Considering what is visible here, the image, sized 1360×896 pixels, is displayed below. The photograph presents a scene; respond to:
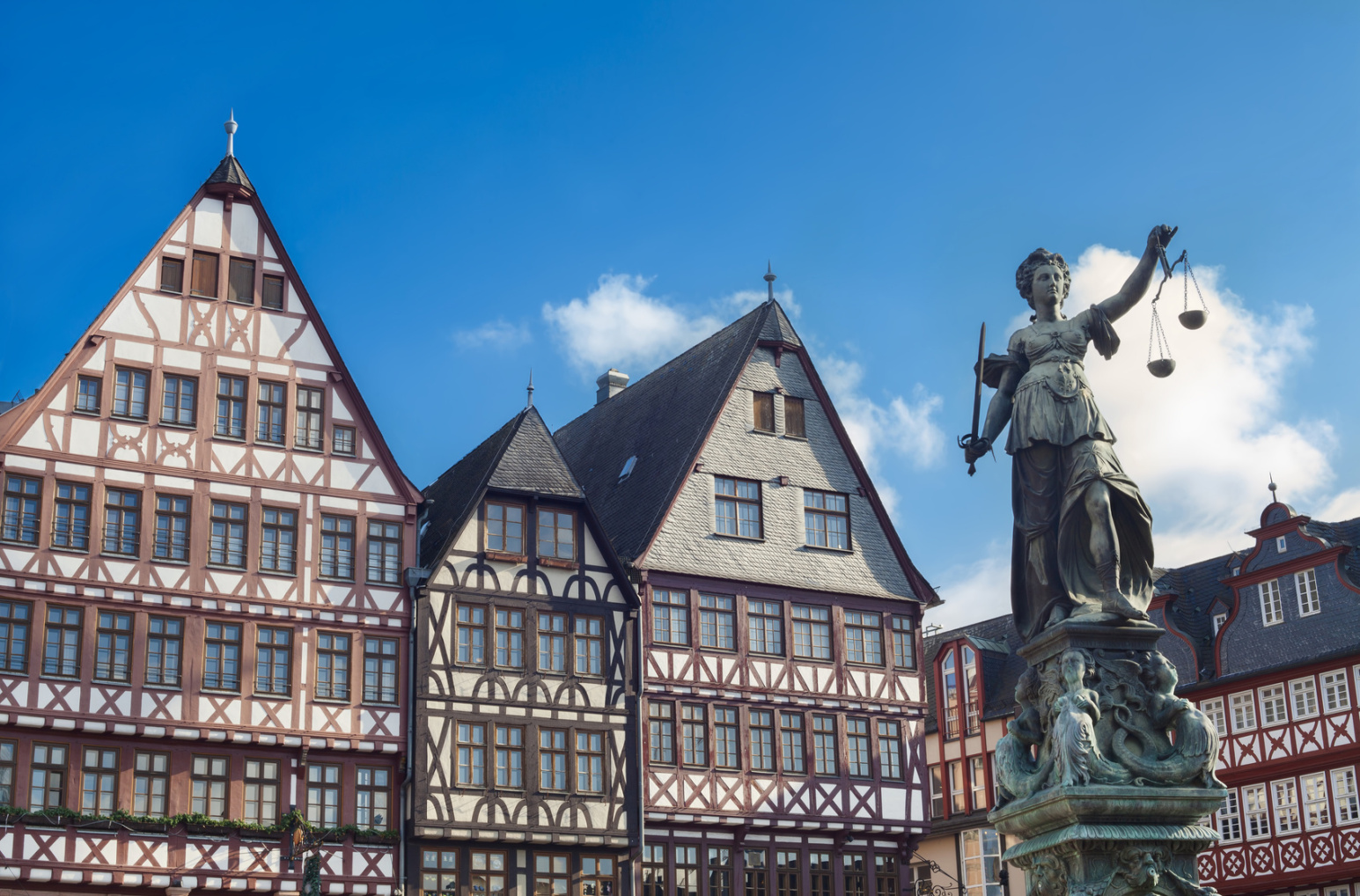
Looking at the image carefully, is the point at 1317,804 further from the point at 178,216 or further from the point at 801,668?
the point at 178,216

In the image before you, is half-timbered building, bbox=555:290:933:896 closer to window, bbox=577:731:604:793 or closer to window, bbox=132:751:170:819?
window, bbox=577:731:604:793

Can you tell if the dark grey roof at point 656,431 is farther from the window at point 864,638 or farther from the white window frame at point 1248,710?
the white window frame at point 1248,710

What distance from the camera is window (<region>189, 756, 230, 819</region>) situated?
2933cm

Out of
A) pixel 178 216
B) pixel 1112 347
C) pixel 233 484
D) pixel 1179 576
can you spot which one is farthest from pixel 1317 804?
pixel 1112 347

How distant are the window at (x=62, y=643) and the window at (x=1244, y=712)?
2509cm

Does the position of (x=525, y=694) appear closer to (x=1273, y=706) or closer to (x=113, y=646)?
(x=113, y=646)

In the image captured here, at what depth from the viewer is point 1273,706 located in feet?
127

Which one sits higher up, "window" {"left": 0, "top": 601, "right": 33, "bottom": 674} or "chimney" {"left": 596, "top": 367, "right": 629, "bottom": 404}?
"chimney" {"left": 596, "top": 367, "right": 629, "bottom": 404}

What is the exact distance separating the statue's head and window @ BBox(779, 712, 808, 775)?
83.6ft

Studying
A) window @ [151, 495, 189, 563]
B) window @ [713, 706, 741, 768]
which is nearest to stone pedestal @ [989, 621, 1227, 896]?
window @ [151, 495, 189, 563]

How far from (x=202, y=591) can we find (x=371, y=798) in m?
4.71

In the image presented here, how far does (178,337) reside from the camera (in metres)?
31.2

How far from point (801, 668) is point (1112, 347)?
26073mm

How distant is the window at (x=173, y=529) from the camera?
3020cm
